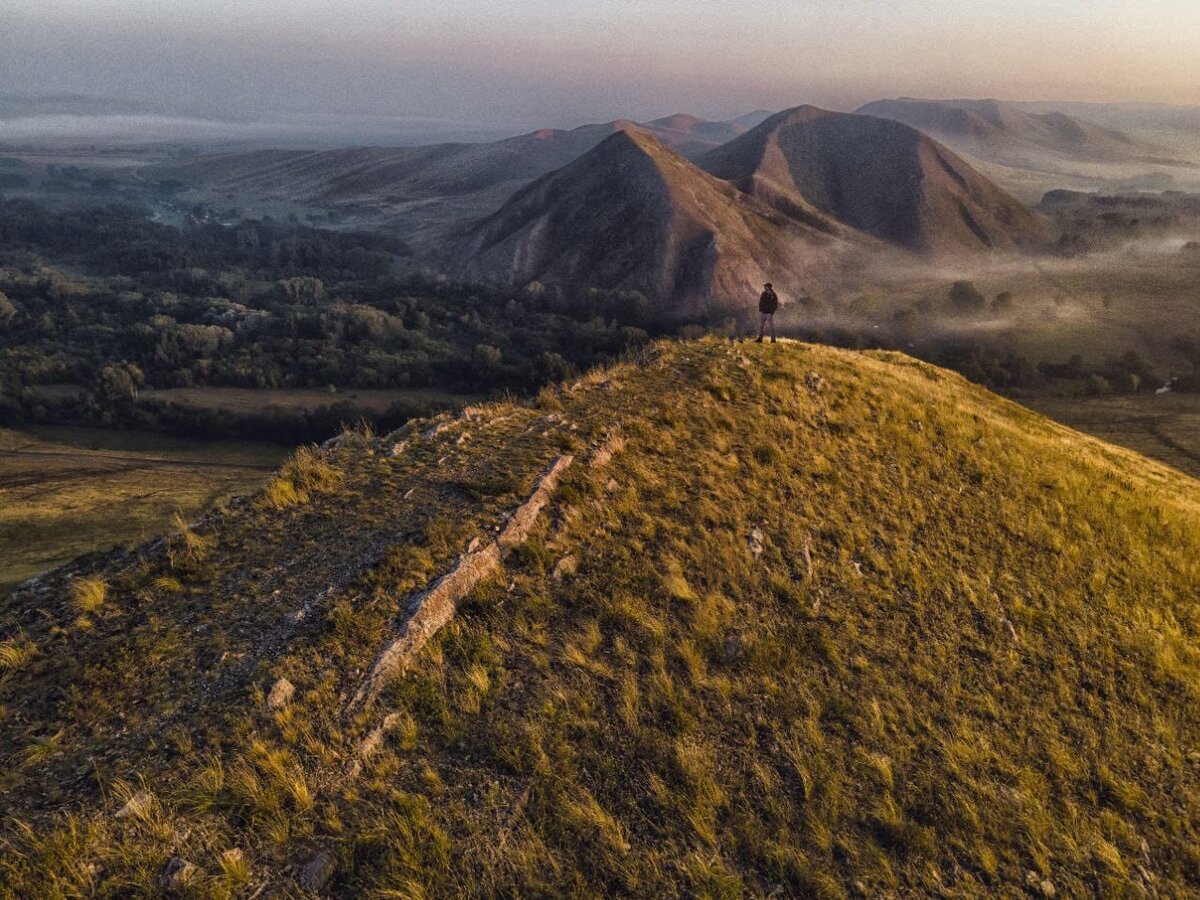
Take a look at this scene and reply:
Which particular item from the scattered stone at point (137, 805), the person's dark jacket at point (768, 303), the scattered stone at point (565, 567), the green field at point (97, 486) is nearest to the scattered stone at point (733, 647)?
the scattered stone at point (565, 567)

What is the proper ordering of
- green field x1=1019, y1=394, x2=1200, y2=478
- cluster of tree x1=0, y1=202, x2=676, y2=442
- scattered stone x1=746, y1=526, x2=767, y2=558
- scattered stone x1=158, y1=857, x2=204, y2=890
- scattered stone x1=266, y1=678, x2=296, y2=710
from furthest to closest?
cluster of tree x1=0, y1=202, x2=676, y2=442 < green field x1=1019, y1=394, x2=1200, y2=478 < scattered stone x1=746, y1=526, x2=767, y2=558 < scattered stone x1=266, y1=678, x2=296, y2=710 < scattered stone x1=158, y1=857, x2=204, y2=890

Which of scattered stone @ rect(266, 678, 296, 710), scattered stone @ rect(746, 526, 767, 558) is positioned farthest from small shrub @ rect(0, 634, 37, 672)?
scattered stone @ rect(746, 526, 767, 558)

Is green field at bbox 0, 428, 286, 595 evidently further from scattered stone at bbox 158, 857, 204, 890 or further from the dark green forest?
scattered stone at bbox 158, 857, 204, 890

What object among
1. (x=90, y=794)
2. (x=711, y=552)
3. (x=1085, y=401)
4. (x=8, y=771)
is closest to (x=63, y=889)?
(x=90, y=794)

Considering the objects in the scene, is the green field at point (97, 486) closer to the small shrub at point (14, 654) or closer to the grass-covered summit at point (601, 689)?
the small shrub at point (14, 654)

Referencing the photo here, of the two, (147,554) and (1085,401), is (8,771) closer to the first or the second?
(147,554)

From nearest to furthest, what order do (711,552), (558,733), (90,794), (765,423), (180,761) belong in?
(90,794), (180,761), (558,733), (711,552), (765,423)

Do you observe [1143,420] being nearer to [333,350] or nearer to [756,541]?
[756,541]
